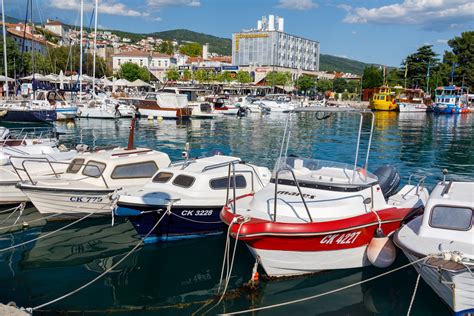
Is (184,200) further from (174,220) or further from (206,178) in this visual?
(206,178)

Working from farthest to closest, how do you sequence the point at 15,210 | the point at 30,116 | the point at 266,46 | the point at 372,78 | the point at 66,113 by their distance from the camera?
1. the point at 266,46
2. the point at 372,78
3. the point at 66,113
4. the point at 30,116
5. the point at 15,210

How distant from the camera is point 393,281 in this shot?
11.4 m

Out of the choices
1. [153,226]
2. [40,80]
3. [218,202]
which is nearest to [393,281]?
[218,202]

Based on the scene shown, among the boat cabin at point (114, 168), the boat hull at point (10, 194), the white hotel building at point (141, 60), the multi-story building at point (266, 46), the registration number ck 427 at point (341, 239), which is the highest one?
the multi-story building at point (266, 46)

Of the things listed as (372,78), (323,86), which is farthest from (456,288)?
(323,86)

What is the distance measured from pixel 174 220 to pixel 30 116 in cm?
4037

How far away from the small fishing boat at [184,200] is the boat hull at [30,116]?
38191mm

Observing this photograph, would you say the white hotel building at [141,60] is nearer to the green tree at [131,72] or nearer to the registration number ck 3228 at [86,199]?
the green tree at [131,72]

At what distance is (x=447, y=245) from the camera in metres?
9.42

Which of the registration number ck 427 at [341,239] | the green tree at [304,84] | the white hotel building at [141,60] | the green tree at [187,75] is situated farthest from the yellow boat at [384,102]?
the registration number ck 427 at [341,239]

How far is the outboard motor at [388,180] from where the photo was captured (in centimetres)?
1344

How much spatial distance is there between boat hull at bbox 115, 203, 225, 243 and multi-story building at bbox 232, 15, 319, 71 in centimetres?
16800

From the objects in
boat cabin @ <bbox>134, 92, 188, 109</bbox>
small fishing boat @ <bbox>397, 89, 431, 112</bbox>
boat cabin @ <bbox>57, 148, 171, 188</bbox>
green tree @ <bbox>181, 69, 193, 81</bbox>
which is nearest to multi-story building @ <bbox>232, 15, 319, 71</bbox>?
green tree @ <bbox>181, 69, 193, 81</bbox>

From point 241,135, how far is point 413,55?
91946 millimetres
